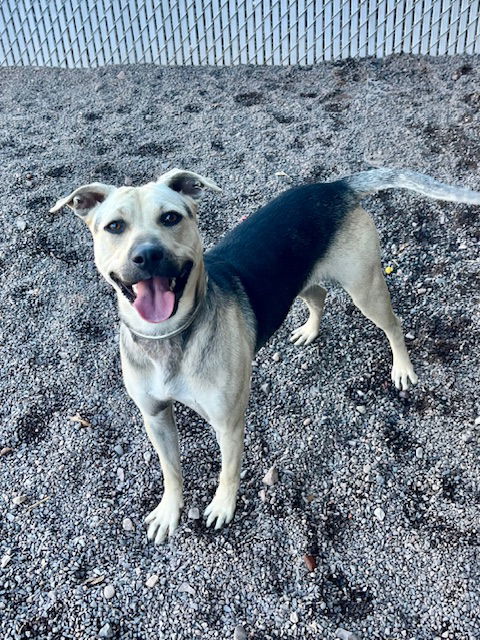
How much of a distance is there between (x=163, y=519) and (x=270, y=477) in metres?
0.71

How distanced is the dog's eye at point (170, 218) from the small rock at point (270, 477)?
5.87 ft

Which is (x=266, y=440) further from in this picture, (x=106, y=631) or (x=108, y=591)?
(x=106, y=631)

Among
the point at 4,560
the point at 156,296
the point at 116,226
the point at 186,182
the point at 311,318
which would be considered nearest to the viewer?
the point at 156,296

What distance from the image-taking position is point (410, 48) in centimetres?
835

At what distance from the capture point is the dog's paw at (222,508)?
366 centimetres

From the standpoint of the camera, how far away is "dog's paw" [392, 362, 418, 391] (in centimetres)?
437

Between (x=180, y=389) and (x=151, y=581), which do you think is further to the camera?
(x=151, y=581)

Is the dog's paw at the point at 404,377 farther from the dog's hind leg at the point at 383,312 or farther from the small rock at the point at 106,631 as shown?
the small rock at the point at 106,631

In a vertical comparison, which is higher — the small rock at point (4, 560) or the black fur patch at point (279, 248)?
the black fur patch at point (279, 248)

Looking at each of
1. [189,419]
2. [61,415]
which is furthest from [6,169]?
[189,419]

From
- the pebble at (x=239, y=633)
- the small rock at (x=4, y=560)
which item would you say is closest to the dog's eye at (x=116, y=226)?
the small rock at (x=4, y=560)

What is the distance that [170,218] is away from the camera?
9.82 ft

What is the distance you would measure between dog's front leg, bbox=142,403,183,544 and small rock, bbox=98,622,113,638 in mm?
534

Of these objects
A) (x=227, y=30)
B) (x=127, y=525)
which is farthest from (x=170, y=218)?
(x=227, y=30)
